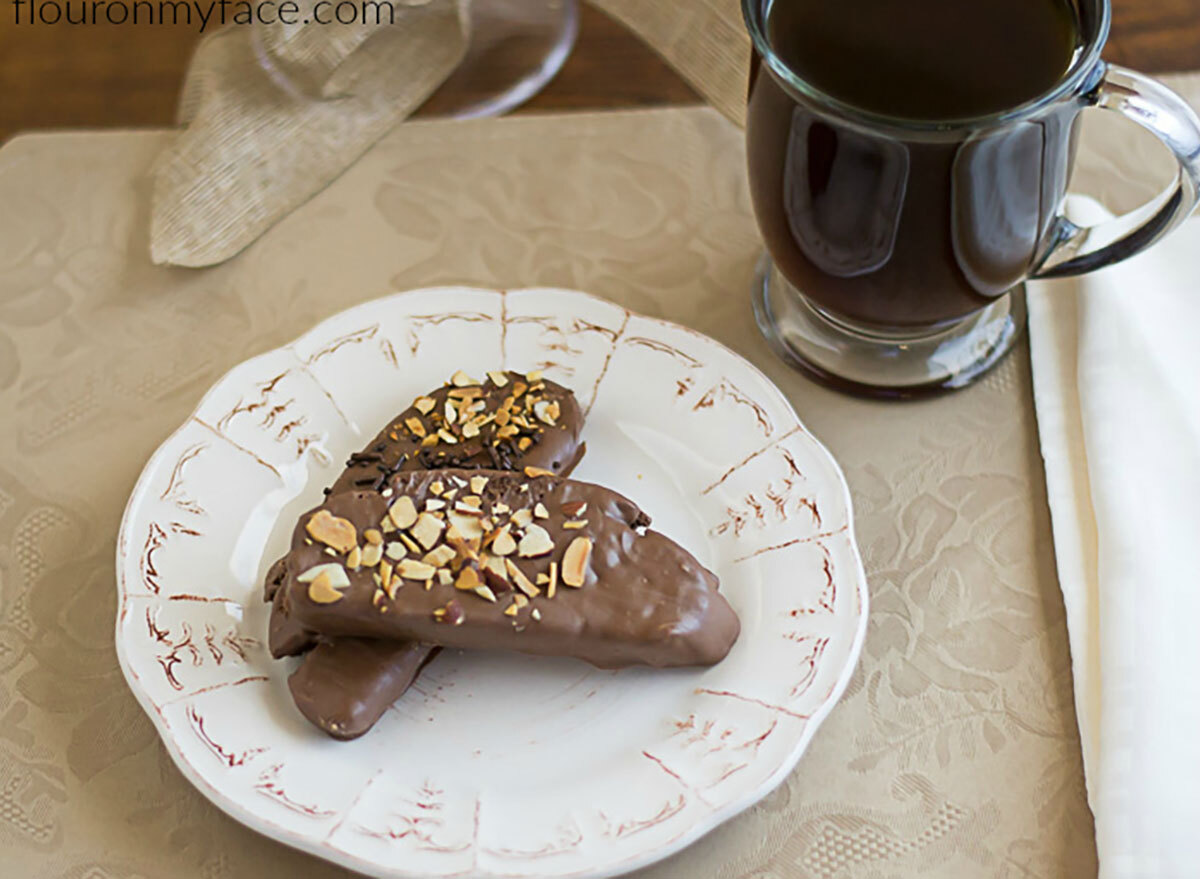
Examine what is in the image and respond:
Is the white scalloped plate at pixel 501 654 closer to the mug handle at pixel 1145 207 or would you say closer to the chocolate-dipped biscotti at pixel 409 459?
the chocolate-dipped biscotti at pixel 409 459

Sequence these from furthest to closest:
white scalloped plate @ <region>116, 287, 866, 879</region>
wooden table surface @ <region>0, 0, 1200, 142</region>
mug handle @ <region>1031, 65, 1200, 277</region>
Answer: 1. wooden table surface @ <region>0, 0, 1200, 142</region>
2. mug handle @ <region>1031, 65, 1200, 277</region>
3. white scalloped plate @ <region>116, 287, 866, 879</region>

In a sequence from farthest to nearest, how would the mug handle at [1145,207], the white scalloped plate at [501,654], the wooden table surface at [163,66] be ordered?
the wooden table surface at [163,66], the mug handle at [1145,207], the white scalloped plate at [501,654]

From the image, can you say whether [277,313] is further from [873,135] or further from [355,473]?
[873,135]

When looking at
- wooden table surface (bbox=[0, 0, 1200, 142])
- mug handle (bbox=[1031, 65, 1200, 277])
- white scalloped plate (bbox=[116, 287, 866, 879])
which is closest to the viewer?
white scalloped plate (bbox=[116, 287, 866, 879])

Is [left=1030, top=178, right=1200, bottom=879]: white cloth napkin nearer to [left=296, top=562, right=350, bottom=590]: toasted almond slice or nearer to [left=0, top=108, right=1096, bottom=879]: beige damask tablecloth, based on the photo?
[left=0, top=108, right=1096, bottom=879]: beige damask tablecloth

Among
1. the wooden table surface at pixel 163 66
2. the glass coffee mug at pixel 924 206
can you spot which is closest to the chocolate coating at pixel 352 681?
the glass coffee mug at pixel 924 206

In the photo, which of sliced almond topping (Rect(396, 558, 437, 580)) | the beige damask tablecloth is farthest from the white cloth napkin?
sliced almond topping (Rect(396, 558, 437, 580))
